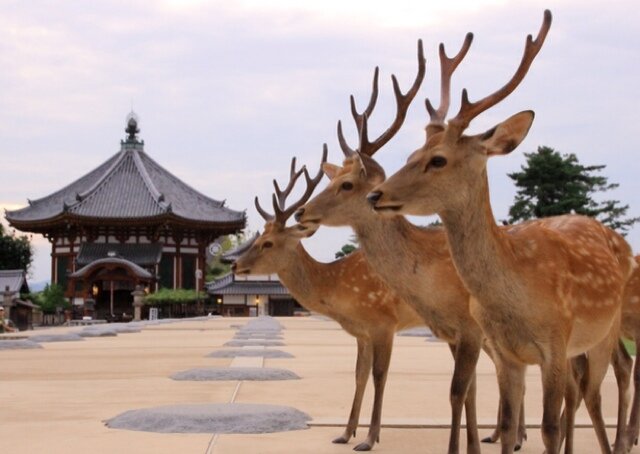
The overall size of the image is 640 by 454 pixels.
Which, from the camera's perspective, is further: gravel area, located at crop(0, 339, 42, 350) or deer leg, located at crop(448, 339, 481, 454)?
gravel area, located at crop(0, 339, 42, 350)

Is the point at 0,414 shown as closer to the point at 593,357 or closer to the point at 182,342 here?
the point at 593,357

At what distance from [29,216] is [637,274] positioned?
55911 millimetres

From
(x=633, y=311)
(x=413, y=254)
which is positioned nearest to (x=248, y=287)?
(x=633, y=311)

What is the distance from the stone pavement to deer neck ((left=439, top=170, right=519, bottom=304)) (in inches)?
63.8

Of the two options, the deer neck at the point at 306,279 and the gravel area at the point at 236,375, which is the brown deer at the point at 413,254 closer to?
the deer neck at the point at 306,279

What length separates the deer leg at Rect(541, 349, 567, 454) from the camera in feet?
14.8

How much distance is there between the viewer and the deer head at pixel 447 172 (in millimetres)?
4508

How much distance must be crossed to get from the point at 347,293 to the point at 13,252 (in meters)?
69.8

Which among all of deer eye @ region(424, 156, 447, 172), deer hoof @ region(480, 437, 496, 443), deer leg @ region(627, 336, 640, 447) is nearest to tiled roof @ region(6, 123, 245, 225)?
deer hoof @ region(480, 437, 496, 443)

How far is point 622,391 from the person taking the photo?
20.3 feet

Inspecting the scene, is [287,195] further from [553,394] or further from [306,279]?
[553,394]

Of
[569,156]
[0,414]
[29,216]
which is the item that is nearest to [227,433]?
[0,414]

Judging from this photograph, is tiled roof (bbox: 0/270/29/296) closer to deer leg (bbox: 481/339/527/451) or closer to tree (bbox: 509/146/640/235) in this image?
tree (bbox: 509/146/640/235)

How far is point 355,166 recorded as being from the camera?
6.35m
